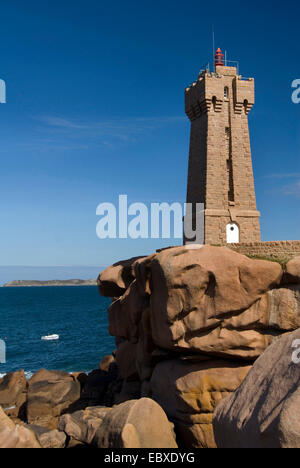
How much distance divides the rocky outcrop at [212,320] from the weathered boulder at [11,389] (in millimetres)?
15172

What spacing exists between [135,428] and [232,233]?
1689 cm

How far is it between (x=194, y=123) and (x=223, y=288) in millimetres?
16418

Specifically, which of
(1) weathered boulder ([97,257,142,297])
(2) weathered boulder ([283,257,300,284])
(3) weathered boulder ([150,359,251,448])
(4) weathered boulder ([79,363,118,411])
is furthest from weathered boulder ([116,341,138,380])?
(2) weathered boulder ([283,257,300,284])

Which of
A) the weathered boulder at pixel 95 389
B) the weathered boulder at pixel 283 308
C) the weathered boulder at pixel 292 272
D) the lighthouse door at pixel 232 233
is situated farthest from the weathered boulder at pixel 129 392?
the lighthouse door at pixel 232 233

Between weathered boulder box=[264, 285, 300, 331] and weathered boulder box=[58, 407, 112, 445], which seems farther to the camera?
weathered boulder box=[264, 285, 300, 331]

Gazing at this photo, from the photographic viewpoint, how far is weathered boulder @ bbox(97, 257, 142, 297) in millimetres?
25375

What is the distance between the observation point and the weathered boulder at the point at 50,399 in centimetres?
2483

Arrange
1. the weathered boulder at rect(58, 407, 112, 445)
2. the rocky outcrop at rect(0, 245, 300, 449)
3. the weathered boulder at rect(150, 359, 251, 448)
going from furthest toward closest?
the weathered boulder at rect(150, 359, 251, 448)
the weathered boulder at rect(58, 407, 112, 445)
the rocky outcrop at rect(0, 245, 300, 449)

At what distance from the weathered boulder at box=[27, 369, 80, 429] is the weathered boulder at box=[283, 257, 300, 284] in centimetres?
1642

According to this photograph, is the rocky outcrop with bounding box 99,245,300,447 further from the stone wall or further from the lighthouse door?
the lighthouse door

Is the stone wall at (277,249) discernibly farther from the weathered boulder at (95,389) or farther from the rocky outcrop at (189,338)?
the weathered boulder at (95,389)

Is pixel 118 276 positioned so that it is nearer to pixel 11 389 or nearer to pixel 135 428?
pixel 11 389

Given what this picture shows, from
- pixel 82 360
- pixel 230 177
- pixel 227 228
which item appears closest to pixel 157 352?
pixel 227 228
